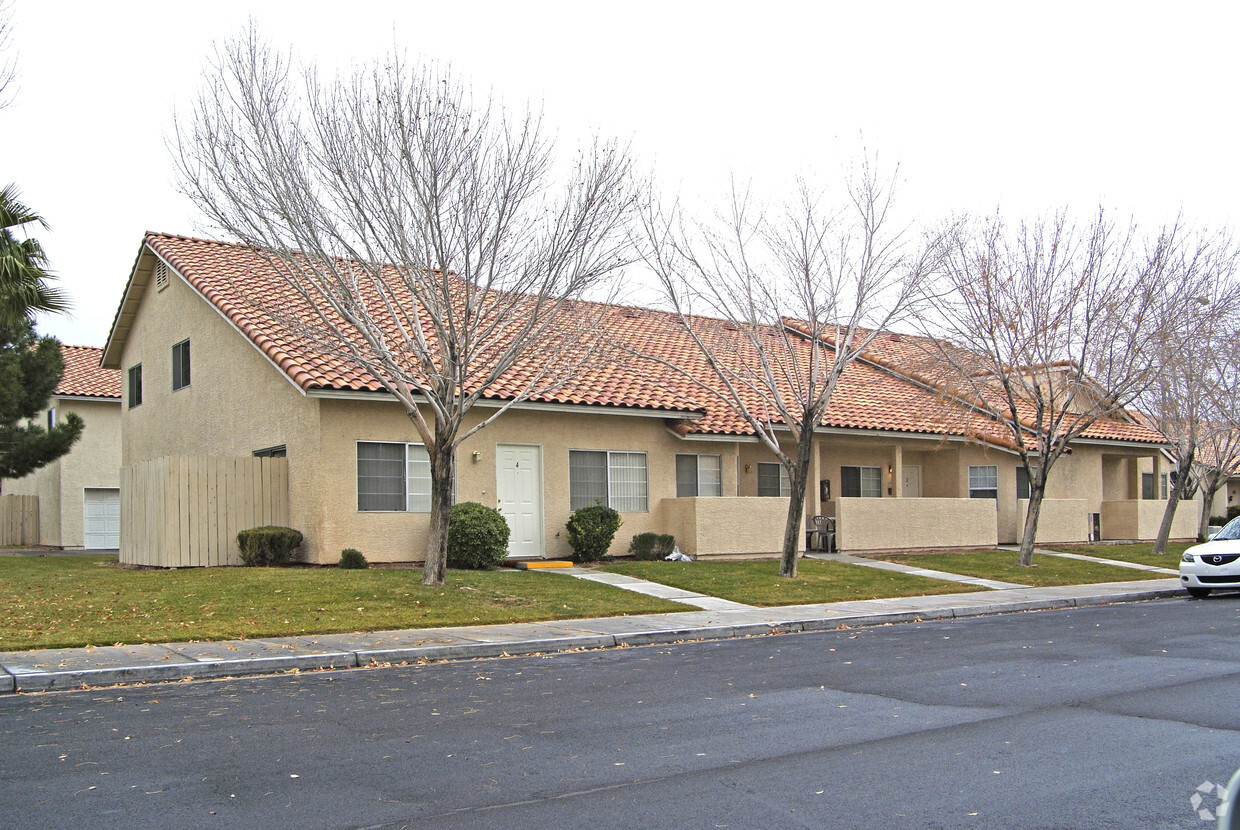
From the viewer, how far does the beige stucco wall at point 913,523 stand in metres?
25.0

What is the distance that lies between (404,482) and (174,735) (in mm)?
12358

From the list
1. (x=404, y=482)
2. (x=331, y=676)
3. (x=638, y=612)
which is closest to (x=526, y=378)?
(x=404, y=482)

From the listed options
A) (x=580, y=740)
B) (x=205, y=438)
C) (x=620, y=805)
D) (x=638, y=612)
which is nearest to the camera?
(x=620, y=805)

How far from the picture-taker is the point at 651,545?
22188 millimetres

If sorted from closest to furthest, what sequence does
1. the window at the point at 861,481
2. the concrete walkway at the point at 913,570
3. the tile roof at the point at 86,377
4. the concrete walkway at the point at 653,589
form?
the concrete walkway at the point at 653,589
the concrete walkway at the point at 913,570
the window at the point at 861,481
the tile roof at the point at 86,377

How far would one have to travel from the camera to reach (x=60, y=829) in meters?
5.53

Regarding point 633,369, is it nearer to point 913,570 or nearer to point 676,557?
point 676,557

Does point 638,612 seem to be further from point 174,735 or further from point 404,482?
point 174,735

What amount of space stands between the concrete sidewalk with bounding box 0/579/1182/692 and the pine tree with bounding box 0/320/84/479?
14.8 m

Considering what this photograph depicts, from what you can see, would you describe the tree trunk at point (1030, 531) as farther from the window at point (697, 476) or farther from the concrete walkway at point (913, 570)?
the window at point (697, 476)

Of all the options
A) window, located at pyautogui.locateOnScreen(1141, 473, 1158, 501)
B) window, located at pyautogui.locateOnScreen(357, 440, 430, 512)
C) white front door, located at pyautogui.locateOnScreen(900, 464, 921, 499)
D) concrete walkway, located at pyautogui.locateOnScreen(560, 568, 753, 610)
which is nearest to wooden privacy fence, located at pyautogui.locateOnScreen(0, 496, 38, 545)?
window, located at pyautogui.locateOnScreen(357, 440, 430, 512)

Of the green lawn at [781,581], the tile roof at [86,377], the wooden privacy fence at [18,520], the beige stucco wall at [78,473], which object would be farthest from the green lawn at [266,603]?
the wooden privacy fence at [18,520]

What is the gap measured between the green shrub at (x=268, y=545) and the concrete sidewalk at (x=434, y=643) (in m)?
6.45

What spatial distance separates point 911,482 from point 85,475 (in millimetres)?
23506
